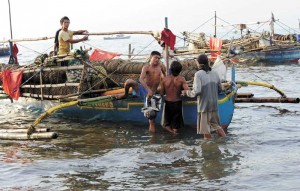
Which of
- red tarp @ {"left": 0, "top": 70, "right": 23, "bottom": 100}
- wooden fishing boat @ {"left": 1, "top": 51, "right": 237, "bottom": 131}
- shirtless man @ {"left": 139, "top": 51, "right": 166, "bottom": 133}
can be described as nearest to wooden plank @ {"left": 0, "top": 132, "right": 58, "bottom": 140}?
wooden fishing boat @ {"left": 1, "top": 51, "right": 237, "bottom": 131}

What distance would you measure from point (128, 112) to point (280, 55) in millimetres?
23336

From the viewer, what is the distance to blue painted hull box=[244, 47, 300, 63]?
1268 inches

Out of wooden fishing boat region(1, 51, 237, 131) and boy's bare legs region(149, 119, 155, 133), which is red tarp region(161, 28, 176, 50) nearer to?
wooden fishing boat region(1, 51, 237, 131)

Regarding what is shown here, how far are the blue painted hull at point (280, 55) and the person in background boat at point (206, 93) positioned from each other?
24.3 meters

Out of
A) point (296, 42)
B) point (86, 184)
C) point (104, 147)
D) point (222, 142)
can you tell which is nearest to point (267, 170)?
point (222, 142)

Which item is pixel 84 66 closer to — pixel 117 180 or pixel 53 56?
pixel 53 56

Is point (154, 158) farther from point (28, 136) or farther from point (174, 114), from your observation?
point (28, 136)

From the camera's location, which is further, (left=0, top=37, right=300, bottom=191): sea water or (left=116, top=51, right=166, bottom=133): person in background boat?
(left=116, top=51, right=166, bottom=133): person in background boat

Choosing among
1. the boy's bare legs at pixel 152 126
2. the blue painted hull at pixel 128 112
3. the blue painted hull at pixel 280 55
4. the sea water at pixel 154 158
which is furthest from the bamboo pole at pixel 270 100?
the blue painted hull at pixel 280 55

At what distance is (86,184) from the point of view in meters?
7.32

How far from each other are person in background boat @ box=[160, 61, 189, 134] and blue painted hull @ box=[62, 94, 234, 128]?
39cm

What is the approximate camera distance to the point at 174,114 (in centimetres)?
1002

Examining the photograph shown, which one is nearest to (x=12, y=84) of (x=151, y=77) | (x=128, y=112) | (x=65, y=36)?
(x=65, y=36)

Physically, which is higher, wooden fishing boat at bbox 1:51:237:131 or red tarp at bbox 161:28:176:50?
red tarp at bbox 161:28:176:50
